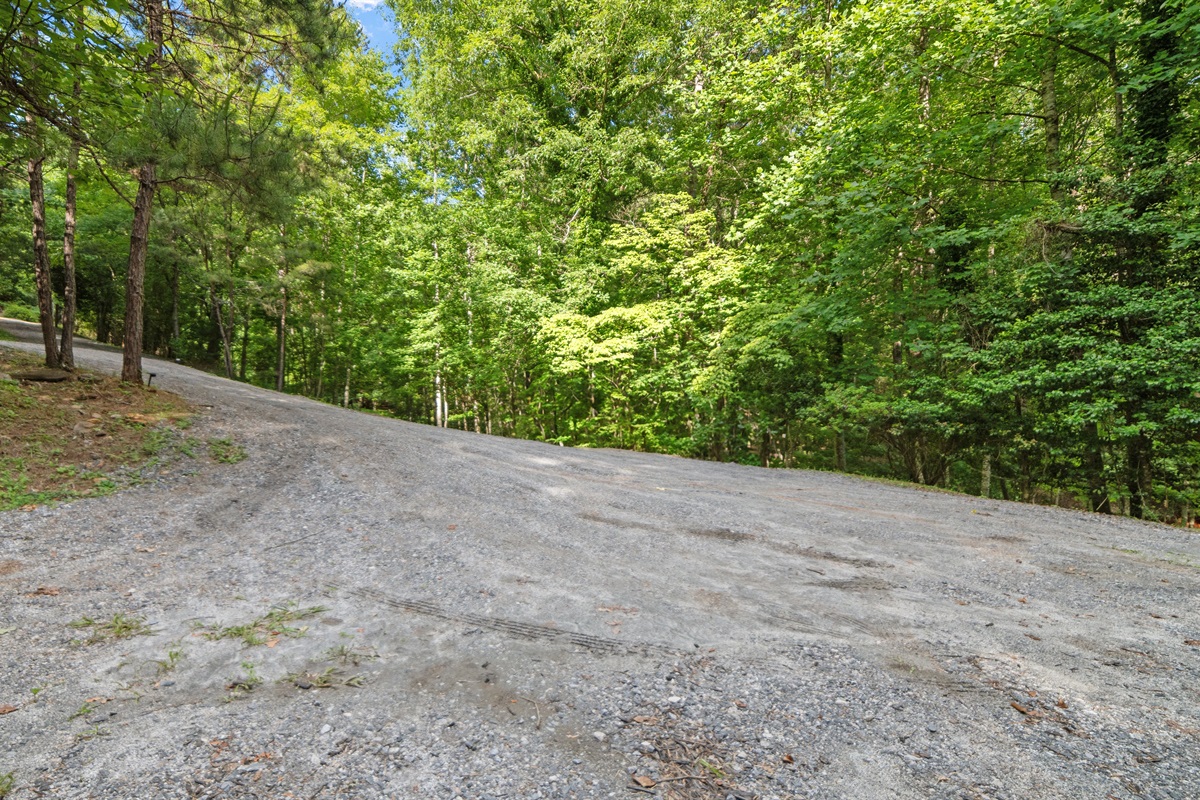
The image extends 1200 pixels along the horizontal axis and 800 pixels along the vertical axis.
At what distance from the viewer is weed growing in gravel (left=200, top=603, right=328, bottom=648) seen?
2861 mm

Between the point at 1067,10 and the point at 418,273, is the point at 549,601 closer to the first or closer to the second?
the point at 1067,10

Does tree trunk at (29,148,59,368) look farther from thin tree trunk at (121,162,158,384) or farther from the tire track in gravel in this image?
the tire track in gravel

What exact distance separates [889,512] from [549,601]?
5219 millimetres

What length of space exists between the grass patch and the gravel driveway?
480mm

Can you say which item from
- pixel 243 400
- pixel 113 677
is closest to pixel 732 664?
pixel 113 677

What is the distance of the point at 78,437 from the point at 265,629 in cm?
507

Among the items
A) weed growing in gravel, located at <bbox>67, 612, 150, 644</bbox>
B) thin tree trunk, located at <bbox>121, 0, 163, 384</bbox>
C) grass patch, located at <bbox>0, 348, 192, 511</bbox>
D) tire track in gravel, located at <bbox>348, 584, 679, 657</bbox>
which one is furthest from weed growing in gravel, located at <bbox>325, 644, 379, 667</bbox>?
thin tree trunk, located at <bbox>121, 0, 163, 384</bbox>

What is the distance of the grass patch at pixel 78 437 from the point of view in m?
4.84

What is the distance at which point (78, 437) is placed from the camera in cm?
570

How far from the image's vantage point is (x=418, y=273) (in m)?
15.9

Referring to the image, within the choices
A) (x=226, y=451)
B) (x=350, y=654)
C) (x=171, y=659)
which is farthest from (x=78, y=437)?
(x=350, y=654)

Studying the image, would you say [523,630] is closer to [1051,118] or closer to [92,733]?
[92,733]

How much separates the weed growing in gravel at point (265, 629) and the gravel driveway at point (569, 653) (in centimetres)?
2

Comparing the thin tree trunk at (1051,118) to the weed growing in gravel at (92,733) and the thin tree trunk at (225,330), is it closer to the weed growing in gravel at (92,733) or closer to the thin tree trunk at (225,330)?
the weed growing in gravel at (92,733)
